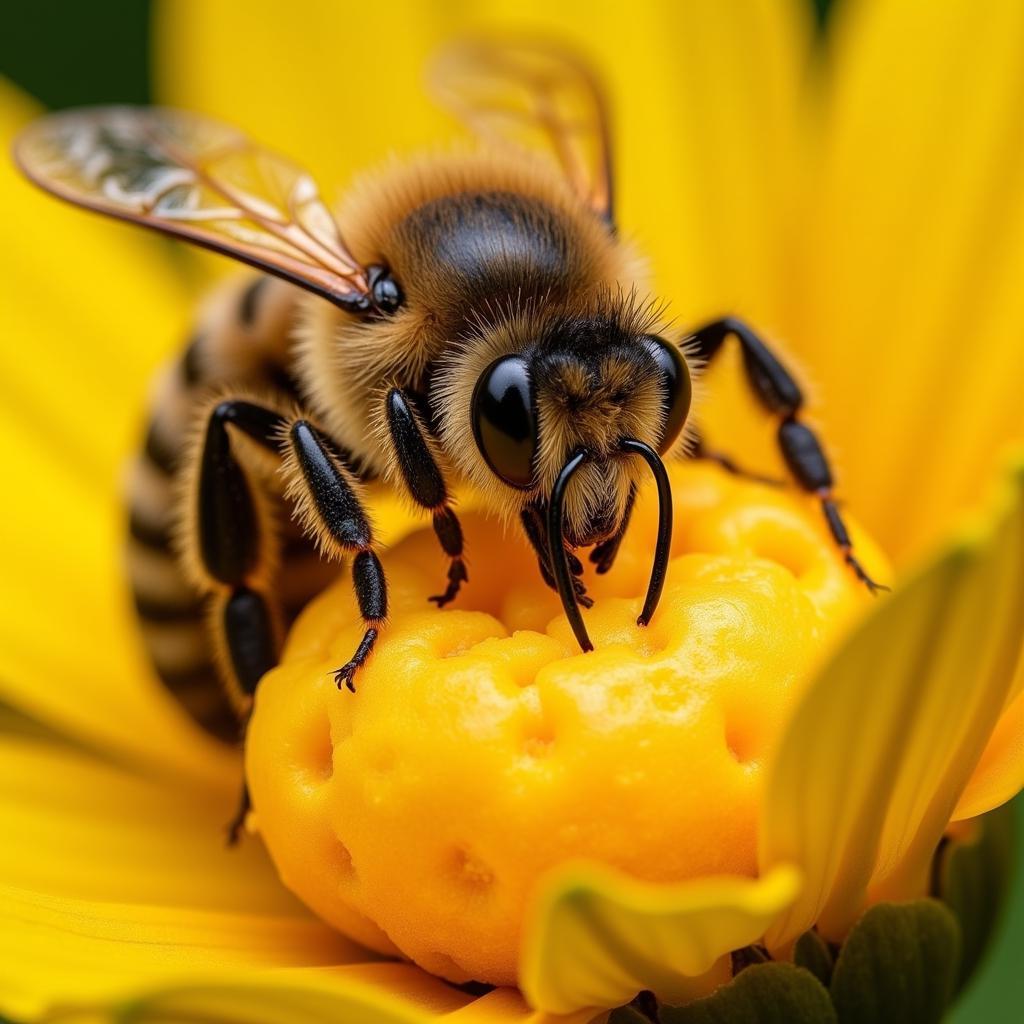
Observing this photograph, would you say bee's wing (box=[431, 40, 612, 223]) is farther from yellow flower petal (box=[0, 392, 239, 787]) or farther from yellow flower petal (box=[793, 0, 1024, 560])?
yellow flower petal (box=[0, 392, 239, 787])

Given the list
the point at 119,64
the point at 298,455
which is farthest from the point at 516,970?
the point at 119,64

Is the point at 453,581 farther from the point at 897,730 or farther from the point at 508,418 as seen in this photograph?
the point at 897,730

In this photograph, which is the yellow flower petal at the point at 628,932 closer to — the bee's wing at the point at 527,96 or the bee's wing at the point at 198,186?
the bee's wing at the point at 198,186

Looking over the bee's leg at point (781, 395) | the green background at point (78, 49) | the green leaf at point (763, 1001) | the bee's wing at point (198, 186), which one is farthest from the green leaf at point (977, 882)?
the green background at point (78, 49)

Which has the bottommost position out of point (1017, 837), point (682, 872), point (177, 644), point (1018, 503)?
point (177, 644)

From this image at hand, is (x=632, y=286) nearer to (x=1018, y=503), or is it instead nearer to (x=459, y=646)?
(x=459, y=646)

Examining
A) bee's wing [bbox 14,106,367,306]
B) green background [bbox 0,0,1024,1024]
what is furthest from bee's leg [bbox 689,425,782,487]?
green background [bbox 0,0,1024,1024]
